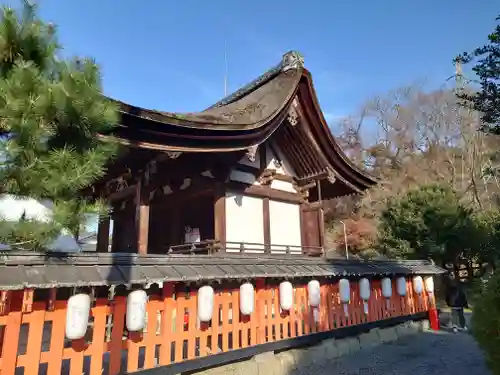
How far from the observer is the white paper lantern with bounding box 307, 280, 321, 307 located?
7199mm

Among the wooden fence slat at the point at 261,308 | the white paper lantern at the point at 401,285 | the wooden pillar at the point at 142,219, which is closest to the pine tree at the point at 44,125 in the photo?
the wooden pillar at the point at 142,219

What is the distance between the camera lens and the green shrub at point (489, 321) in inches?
162

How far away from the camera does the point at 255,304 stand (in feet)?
20.9

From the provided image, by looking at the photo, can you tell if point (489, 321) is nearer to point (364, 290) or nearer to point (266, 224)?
point (364, 290)

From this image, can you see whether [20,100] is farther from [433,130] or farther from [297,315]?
[433,130]

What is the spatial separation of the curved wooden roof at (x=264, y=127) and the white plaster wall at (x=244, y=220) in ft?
6.22

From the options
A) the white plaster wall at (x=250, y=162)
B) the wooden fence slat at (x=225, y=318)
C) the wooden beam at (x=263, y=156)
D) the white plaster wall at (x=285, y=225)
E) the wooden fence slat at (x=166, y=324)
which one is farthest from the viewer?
the white plaster wall at (x=285, y=225)

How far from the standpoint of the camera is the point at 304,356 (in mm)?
6836

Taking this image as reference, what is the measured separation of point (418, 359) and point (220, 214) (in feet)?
17.0

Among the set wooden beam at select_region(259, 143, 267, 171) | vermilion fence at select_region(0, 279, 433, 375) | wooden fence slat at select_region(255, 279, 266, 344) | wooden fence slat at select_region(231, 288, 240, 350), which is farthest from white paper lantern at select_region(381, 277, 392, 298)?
wooden fence slat at select_region(231, 288, 240, 350)

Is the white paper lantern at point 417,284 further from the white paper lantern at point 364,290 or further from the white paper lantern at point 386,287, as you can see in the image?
the white paper lantern at point 364,290

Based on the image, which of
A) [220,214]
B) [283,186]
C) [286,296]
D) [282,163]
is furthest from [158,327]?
[282,163]

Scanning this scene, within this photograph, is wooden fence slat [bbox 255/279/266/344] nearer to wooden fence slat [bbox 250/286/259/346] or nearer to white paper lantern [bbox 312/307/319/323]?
wooden fence slat [bbox 250/286/259/346]

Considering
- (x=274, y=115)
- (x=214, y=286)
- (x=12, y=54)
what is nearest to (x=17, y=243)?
(x=12, y=54)
